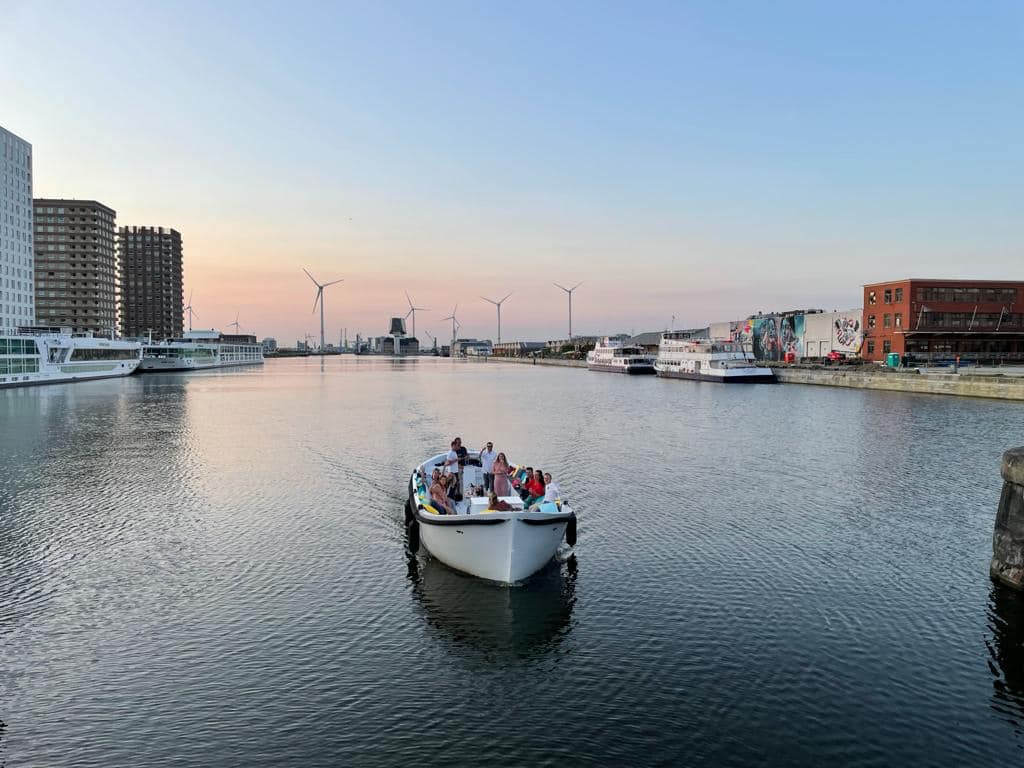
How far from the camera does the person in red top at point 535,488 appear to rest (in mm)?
23297

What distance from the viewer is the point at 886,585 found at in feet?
68.1

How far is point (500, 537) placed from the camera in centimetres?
2025

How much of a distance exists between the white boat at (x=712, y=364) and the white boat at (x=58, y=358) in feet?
384

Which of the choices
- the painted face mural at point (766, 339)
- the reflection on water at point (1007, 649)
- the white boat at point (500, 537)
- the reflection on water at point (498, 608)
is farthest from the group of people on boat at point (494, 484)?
the painted face mural at point (766, 339)

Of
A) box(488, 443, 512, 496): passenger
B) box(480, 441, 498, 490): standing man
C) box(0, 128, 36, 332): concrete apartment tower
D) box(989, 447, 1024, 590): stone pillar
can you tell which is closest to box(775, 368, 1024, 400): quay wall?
box(989, 447, 1024, 590): stone pillar

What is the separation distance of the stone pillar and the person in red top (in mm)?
13108

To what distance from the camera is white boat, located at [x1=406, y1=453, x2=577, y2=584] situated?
20.1m

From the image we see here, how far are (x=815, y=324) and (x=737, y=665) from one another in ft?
451

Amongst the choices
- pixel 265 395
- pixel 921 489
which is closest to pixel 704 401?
pixel 921 489

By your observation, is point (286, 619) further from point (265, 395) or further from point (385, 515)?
point (265, 395)

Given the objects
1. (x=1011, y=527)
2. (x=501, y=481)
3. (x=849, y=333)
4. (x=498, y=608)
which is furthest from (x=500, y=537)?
(x=849, y=333)

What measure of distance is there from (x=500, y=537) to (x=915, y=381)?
87.5 metres

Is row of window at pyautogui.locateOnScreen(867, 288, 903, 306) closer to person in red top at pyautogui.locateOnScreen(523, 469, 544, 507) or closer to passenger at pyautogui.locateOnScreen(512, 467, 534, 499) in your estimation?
passenger at pyautogui.locateOnScreen(512, 467, 534, 499)

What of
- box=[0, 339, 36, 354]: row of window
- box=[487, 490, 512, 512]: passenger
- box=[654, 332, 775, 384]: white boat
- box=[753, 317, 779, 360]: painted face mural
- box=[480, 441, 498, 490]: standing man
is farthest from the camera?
box=[753, 317, 779, 360]: painted face mural
